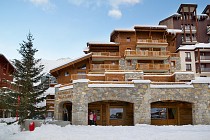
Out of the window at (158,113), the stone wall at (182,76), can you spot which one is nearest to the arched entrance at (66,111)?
the window at (158,113)

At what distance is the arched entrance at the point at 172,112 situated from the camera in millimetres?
21000

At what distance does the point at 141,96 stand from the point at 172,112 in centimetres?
426

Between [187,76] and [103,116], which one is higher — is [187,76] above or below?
above

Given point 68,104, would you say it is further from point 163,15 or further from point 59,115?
point 163,15

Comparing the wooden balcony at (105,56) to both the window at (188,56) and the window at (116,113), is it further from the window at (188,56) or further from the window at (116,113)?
the window at (188,56)

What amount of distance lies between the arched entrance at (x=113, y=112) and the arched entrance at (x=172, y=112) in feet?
7.42

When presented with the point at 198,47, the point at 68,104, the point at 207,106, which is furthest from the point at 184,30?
the point at 68,104

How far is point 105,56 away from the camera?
31781 mm

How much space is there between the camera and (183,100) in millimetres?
19766

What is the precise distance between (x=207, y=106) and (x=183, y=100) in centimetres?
208

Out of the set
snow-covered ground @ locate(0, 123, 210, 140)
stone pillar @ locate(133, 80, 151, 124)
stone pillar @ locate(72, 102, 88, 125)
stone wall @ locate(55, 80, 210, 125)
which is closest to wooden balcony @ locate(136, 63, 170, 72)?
stone wall @ locate(55, 80, 210, 125)

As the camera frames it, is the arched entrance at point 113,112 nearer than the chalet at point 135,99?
No

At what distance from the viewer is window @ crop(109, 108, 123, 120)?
68.8ft

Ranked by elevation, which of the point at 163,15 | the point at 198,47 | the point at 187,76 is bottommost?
the point at 187,76
